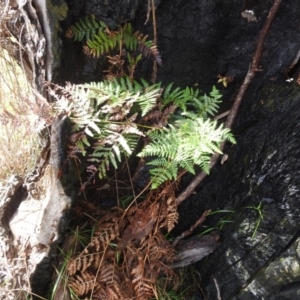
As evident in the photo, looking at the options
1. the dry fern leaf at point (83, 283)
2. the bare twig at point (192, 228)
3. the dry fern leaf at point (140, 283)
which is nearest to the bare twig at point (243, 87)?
the bare twig at point (192, 228)

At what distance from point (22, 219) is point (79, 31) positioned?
1246 millimetres

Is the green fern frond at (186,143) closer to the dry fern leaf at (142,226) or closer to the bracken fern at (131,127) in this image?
the bracken fern at (131,127)

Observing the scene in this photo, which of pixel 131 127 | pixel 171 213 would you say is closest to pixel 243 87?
pixel 131 127

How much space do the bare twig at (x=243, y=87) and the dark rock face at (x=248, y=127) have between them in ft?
0.28

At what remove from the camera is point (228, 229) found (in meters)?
2.69

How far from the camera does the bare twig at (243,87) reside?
7.78 ft

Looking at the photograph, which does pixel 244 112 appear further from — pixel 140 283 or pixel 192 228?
pixel 140 283

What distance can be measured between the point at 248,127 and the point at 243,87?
26 cm

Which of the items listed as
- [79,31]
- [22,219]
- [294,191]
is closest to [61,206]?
[22,219]

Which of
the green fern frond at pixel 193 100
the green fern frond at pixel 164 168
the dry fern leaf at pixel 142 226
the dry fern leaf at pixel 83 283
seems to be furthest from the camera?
the dry fern leaf at pixel 142 226

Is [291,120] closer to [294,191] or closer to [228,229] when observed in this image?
[294,191]

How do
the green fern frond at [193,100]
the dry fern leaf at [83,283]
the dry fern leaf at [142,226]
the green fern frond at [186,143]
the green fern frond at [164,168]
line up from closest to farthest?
the green fern frond at [186,143]
the green fern frond at [164,168]
the green fern frond at [193,100]
the dry fern leaf at [83,283]
the dry fern leaf at [142,226]

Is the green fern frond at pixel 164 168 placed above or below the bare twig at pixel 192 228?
above

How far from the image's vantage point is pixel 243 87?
256 centimetres
